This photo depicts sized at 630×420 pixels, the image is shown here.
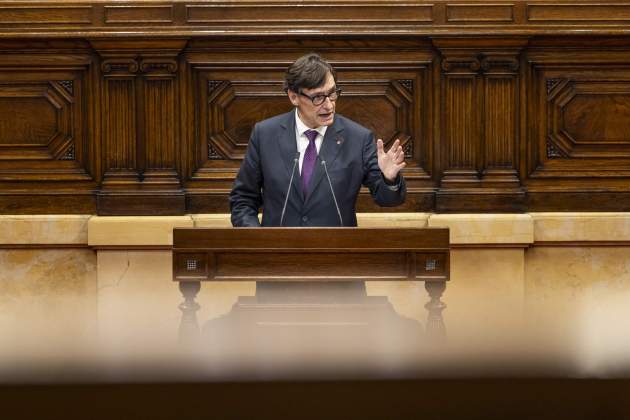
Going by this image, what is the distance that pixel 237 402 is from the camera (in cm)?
51

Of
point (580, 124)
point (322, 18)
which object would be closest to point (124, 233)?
point (322, 18)

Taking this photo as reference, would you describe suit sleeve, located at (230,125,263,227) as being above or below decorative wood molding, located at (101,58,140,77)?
below

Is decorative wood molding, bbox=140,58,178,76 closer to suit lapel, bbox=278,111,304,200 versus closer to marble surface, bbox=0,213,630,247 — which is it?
marble surface, bbox=0,213,630,247

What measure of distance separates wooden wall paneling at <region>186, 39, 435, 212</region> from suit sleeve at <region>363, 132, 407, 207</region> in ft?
5.01

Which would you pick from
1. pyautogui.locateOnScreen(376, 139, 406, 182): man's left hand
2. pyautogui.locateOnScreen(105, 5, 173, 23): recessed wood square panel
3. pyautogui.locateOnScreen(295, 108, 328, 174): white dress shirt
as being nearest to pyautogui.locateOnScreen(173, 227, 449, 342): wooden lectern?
pyautogui.locateOnScreen(376, 139, 406, 182): man's left hand

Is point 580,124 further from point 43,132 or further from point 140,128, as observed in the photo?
point 43,132

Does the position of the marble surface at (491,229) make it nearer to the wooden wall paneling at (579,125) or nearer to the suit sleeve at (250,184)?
the wooden wall paneling at (579,125)

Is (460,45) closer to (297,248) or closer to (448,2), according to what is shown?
(448,2)

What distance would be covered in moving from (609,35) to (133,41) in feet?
7.55

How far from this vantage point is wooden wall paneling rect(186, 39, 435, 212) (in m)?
4.55

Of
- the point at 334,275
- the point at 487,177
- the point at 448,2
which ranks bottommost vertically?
the point at 334,275

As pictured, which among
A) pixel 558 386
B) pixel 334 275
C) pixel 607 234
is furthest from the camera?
pixel 607 234

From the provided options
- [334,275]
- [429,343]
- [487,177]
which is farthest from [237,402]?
[487,177]

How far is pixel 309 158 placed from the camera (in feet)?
9.76
